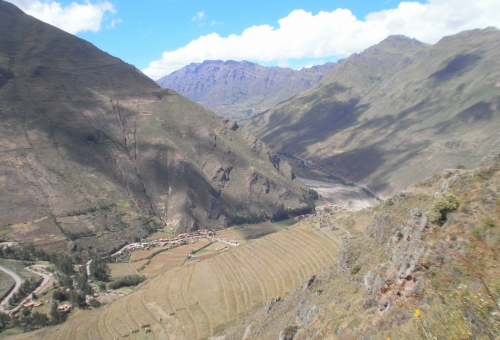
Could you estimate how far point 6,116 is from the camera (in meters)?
156

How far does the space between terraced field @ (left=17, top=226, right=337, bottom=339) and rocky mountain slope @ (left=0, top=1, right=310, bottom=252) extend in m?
61.8

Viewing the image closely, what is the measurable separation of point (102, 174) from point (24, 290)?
77861mm

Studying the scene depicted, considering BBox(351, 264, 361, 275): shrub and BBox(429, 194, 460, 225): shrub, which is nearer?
BBox(429, 194, 460, 225): shrub

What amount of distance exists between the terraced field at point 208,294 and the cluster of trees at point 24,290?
73.3ft

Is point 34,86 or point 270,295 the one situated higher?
point 34,86

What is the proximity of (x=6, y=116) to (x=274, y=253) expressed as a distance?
495 feet

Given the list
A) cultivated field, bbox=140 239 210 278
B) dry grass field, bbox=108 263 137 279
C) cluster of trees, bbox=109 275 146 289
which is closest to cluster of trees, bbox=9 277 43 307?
cluster of trees, bbox=109 275 146 289

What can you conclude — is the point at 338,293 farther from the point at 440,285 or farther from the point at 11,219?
the point at 11,219

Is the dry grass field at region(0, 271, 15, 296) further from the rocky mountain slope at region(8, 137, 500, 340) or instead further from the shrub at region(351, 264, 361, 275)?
the shrub at region(351, 264, 361, 275)

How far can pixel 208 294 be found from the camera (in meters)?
64.3

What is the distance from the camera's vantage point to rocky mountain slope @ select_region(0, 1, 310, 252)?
126625 mm

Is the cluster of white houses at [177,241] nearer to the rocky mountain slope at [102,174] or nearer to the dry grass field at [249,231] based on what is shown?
the rocky mountain slope at [102,174]

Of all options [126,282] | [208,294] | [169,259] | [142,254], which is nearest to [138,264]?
[142,254]

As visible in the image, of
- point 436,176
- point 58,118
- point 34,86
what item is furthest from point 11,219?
point 436,176
